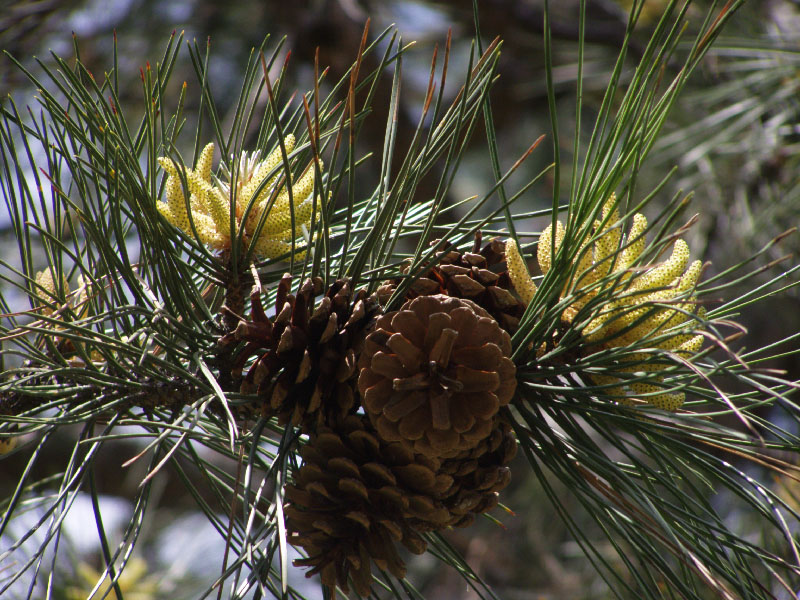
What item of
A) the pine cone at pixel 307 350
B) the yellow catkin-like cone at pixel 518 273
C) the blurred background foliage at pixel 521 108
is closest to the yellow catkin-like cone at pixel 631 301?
the yellow catkin-like cone at pixel 518 273

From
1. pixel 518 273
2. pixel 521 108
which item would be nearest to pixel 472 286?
pixel 518 273

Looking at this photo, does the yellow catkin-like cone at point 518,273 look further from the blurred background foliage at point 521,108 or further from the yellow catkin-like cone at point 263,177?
the blurred background foliage at point 521,108

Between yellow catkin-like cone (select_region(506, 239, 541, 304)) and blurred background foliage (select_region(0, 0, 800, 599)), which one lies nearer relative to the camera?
yellow catkin-like cone (select_region(506, 239, 541, 304))

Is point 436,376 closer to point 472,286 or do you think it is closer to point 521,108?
point 472,286

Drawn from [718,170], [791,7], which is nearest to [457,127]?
[718,170]

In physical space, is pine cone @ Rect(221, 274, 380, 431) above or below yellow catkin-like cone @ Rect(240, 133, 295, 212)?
below

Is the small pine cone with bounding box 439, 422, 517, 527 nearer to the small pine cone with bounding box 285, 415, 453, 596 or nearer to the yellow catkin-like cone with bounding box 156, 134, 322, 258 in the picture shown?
the small pine cone with bounding box 285, 415, 453, 596

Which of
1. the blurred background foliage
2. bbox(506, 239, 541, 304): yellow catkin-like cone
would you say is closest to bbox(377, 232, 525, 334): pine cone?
bbox(506, 239, 541, 304): yellow catkin-like cone
